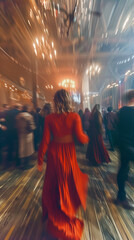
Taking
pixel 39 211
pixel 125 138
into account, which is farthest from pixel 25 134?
pixel 125 138

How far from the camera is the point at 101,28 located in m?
5.14

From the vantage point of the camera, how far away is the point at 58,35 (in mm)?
4977

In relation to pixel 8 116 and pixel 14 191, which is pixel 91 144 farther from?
pixel 8 116

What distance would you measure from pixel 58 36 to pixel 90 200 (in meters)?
5.67

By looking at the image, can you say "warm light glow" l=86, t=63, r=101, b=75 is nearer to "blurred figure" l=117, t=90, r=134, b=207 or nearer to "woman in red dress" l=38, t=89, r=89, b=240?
"blurred figure" l=117, t=90, r=134, b=207

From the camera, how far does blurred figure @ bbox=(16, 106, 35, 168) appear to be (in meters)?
3.05

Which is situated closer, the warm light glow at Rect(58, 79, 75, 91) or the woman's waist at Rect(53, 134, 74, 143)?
the woman's waist at Rect(53, 134, 74, 143)

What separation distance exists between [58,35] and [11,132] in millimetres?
4249

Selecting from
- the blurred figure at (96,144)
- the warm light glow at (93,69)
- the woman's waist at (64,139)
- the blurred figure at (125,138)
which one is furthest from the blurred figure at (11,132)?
the warm light glow at (93,69)

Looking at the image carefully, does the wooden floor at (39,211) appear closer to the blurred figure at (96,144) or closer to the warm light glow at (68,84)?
the blurred figure at (96,144)

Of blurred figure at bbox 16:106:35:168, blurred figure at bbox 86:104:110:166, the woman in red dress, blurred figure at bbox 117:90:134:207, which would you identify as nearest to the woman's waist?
the woman in red dress

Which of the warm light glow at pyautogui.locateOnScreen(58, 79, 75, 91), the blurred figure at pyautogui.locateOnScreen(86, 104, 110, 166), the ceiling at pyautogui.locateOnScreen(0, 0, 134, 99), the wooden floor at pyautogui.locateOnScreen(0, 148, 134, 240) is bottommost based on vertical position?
the wooden floor at pyautogui.locateOnScreen(0, 148, 134, 240)

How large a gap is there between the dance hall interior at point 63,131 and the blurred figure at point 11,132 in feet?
0.09

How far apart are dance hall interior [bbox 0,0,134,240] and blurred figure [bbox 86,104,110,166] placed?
0.09ft
